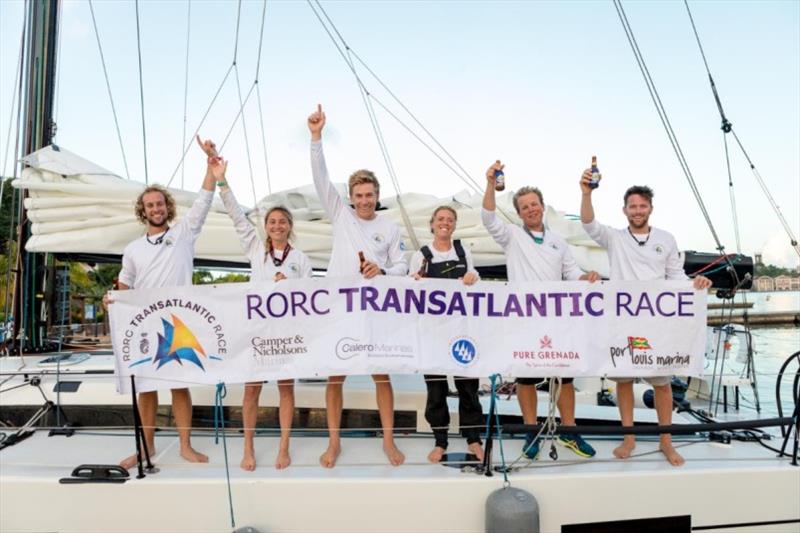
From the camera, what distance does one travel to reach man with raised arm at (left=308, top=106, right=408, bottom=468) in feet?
10.8

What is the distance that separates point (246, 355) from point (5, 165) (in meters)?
4.54

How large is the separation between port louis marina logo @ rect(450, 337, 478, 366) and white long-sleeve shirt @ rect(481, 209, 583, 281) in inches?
25.7

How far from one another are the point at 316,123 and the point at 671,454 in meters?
3.04

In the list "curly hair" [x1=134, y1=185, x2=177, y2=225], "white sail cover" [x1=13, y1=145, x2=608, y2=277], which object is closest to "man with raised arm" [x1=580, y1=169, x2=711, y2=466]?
"white sail cover" [x1=13, y1=145, x2=608, y2=277]

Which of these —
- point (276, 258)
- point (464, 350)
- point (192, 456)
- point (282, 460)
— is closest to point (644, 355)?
point (464, 350)

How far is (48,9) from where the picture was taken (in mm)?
5410

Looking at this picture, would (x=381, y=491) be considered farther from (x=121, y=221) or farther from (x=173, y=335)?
(x=121, y=221)

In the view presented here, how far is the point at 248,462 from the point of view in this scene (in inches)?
120

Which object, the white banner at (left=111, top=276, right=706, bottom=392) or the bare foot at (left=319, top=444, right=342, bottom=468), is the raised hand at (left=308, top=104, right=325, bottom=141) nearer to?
the white banner at (left=111, top=276, right=706, bottom=392)

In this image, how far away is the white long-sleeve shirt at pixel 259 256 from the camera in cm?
344

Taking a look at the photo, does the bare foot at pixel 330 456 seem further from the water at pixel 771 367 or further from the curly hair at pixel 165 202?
the water at pixel 771 367

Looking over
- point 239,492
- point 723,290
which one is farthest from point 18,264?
point 723,290

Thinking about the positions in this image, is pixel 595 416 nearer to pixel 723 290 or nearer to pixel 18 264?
pixel 723 290

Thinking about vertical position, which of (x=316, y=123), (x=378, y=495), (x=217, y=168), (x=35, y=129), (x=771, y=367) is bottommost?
(x=771, y=367)
